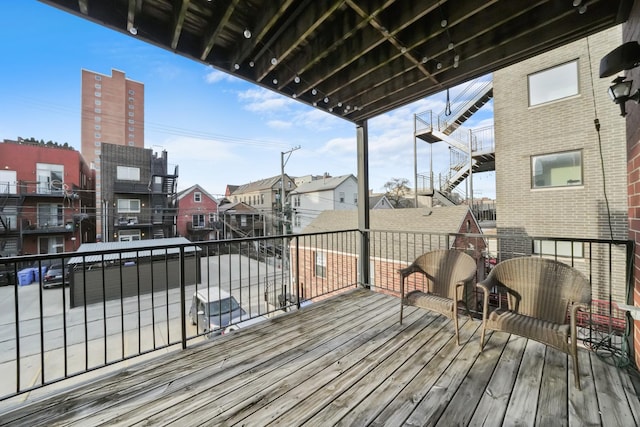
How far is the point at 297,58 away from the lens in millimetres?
2475

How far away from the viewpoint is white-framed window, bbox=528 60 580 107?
6.03m

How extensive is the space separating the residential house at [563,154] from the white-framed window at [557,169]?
0.02 meters

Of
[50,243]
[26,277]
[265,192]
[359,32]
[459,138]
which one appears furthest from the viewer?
[265,192]

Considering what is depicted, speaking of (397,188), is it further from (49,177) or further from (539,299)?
(49,177)

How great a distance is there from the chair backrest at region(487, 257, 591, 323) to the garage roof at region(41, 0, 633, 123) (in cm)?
179

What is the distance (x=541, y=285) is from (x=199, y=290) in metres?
9.50

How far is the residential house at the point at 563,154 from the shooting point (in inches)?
217

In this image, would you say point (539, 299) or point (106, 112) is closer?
point (539, 299)

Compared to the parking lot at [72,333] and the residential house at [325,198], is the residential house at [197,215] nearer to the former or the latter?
the residential house at [325,198]

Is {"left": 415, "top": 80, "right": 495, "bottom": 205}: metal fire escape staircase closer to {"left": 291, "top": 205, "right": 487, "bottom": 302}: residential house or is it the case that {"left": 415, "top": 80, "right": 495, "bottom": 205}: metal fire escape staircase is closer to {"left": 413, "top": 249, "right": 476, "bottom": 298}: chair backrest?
{"left": 291, "top": 205, "right": 487, "bottom": 302}: residential house

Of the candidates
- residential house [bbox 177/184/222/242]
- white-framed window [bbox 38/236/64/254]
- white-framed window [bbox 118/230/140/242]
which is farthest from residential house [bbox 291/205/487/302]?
white-framed window [bbox 38/236/64/254]

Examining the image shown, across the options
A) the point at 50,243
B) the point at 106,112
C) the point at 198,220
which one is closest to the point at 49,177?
the point at 50,243

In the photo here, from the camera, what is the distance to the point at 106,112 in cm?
3362

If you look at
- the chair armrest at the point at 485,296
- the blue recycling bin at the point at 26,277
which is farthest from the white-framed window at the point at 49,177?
the chair armrest at the point at 485,296
